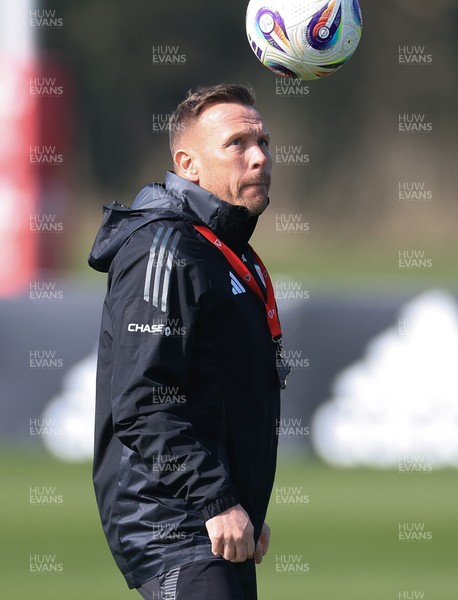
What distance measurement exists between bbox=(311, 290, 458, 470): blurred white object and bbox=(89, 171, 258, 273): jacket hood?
488 cm

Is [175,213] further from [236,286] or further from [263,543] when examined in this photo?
[263,543]

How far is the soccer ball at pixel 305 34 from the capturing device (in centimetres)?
469

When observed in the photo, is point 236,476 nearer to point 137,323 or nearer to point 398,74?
point 137,323

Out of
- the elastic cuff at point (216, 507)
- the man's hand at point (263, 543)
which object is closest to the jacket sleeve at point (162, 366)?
the elastic cuff at point (216, 507)

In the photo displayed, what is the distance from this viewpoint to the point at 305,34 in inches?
184

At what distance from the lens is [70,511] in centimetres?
814

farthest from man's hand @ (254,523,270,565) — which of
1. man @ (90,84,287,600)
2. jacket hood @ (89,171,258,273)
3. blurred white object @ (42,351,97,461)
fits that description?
blurred white object @ (42,351,97,461)

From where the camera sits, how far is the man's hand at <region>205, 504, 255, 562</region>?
3.52 metres

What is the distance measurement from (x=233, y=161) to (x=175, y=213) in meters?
0.28

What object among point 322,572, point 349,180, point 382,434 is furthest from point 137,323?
point 349,180

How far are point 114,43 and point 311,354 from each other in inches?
1113

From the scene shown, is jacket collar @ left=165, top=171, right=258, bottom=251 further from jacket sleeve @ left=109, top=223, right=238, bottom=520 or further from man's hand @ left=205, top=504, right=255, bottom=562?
man's hand @ left=205, top=504, right=255, bottom=562

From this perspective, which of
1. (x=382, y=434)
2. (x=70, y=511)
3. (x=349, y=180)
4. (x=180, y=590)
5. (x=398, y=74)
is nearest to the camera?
(x=180, y=590)

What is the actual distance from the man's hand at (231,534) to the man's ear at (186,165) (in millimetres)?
1078
